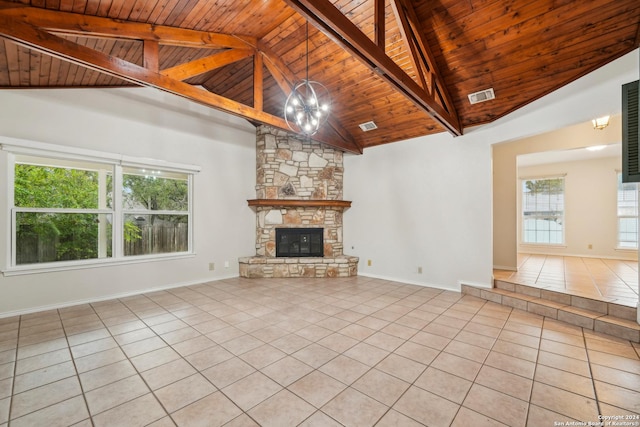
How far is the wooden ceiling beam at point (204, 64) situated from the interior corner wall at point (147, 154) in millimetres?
1394

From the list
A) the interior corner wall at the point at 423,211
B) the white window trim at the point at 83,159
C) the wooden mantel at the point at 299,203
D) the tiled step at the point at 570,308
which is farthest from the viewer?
the wooden mantel at the point at 299,203

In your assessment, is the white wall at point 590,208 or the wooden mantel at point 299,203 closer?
the wooden mantel at point 299,203

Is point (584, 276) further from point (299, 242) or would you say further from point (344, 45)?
point (344, 45)

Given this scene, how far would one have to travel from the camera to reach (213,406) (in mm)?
1845

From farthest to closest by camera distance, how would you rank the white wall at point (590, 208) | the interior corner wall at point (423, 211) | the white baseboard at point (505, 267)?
the white wall at point (590, 208), the white baseboard at point (505, 267), the interior corner wall at point (423, 211)

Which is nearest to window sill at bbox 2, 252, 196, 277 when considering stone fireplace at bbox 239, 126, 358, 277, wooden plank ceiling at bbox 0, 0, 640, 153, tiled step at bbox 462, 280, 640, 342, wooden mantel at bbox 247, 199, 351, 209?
stone fireplace at bbox 239, 126, 358, 277

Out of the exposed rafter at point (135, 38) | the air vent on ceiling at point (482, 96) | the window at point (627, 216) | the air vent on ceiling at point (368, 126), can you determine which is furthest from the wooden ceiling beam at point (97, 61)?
the window at point (627, 216)

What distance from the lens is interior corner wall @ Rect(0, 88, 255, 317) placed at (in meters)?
3.52

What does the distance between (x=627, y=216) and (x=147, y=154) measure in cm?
1015

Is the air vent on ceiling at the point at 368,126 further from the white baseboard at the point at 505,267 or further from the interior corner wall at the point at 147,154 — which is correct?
the white baseboard at the point at 505,267

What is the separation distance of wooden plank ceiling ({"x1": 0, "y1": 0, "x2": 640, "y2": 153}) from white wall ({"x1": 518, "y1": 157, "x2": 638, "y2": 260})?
4541 millimetres

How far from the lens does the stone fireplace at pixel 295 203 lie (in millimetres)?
5633

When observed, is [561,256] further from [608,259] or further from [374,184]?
[374,184]

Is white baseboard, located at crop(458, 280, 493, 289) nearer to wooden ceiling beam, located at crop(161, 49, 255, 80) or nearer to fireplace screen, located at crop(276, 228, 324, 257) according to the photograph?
fireplace screen, located at crop(276, 228, 324, 257)
